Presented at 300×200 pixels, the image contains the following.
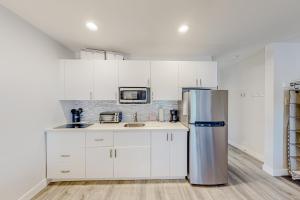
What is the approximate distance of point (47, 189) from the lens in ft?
8.76

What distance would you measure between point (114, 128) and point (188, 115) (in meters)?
1.25

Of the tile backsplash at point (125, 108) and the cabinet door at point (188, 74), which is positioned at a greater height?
the cabinet door at point (188, 74)

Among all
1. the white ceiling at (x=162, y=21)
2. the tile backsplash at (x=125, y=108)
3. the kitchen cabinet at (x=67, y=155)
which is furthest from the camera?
the tile backsplash at (x=125, y=108)

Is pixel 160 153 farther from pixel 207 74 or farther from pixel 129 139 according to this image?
pixel 207 74

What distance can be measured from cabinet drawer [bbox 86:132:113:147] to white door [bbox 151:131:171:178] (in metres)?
0.72

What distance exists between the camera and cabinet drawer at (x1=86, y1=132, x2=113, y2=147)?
9.33 ft

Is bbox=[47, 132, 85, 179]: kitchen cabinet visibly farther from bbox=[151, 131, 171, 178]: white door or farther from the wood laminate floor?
bbox=[151, 131, 171, 178]: white door

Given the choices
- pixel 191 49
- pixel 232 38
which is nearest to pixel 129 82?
pixel 191 49

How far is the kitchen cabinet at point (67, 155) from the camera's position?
9.20ft

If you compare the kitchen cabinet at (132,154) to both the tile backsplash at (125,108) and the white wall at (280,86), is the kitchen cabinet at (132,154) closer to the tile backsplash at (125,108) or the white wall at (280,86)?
the tile backsplash at (125,108)

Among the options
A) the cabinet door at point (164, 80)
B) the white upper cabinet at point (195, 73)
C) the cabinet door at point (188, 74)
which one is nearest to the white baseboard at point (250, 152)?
the white upper cabinet at point (195, 73)

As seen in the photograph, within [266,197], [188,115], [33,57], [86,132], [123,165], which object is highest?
[33,57]

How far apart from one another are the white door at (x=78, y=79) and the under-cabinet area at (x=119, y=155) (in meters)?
0.72

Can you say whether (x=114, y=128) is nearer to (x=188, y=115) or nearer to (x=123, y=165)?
(x=123, y=165)
